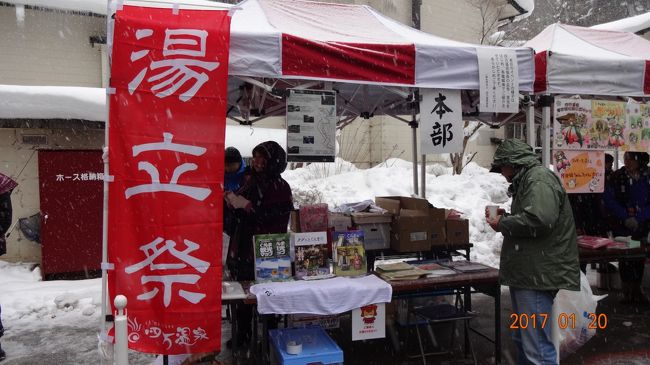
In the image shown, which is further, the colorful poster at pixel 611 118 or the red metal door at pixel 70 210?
the red metal door at pixel 70 210

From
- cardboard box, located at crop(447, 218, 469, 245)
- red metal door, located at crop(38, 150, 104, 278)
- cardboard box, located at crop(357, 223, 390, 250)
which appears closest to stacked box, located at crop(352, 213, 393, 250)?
cardboard box, located at crop(357, 223, 390, 250)

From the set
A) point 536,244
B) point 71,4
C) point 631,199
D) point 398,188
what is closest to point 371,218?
point 536,244

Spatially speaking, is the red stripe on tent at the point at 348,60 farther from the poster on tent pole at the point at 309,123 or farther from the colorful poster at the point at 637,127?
the colorful poster at the point at 637,127

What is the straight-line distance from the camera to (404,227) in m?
5.20

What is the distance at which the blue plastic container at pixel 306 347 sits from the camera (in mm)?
3871

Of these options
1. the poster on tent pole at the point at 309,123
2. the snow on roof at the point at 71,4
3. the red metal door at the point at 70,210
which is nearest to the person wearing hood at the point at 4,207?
the poster on tent pole at the point at 309,123

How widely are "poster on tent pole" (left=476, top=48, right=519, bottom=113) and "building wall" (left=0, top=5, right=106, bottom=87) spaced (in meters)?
9.07

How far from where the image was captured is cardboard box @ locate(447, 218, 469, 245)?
554 centimetres

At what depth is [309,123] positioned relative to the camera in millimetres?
4574

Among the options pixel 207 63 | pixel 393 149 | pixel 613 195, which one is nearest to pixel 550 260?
pixel 207 63

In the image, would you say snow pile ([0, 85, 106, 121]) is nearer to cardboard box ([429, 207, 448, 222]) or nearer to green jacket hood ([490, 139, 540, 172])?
cardboard box ([429, 207, 448, 222])

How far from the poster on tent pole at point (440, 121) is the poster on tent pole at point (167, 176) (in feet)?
6.54

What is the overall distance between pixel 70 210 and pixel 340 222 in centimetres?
543

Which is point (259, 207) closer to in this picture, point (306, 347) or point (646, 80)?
point (306, 347)
